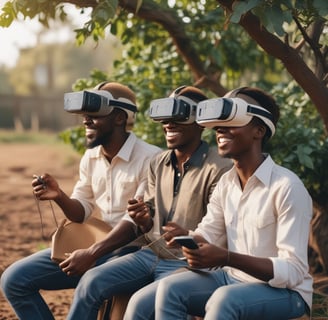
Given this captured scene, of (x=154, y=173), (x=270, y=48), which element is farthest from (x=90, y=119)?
(x=270, y=48)

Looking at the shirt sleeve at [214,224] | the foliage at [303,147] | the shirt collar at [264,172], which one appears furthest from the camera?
the foliage at [303,147]

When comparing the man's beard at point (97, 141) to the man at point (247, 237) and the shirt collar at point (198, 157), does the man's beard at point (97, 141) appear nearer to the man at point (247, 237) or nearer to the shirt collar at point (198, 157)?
the shirt collar at point (198, 157)

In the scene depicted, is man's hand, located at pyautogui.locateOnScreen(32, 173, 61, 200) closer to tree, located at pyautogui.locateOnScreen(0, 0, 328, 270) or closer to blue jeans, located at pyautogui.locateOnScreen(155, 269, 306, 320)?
tree, located at pyautogui.locateOnScreen(0, 0, 328, 270)

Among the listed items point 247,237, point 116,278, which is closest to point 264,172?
point 247,237

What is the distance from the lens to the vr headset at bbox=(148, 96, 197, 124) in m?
4.02

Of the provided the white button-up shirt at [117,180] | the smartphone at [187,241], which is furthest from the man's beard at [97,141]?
the smartphone at [187,241]

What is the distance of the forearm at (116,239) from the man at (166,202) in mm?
73

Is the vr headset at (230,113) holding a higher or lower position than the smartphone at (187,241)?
higher

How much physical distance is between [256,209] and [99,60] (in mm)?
Result: 70443

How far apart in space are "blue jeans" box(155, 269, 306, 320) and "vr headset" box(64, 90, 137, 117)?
1.15 meters

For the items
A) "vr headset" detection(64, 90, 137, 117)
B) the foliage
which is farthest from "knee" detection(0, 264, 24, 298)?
the foliage

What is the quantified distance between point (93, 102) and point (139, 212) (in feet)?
2.30

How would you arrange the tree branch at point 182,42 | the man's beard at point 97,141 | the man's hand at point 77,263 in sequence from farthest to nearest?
the tree branch at point 182,42 → the man's beard at point 97,141 → the man's hand at point 77,263

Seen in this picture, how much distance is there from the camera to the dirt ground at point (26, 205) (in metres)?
5.83
